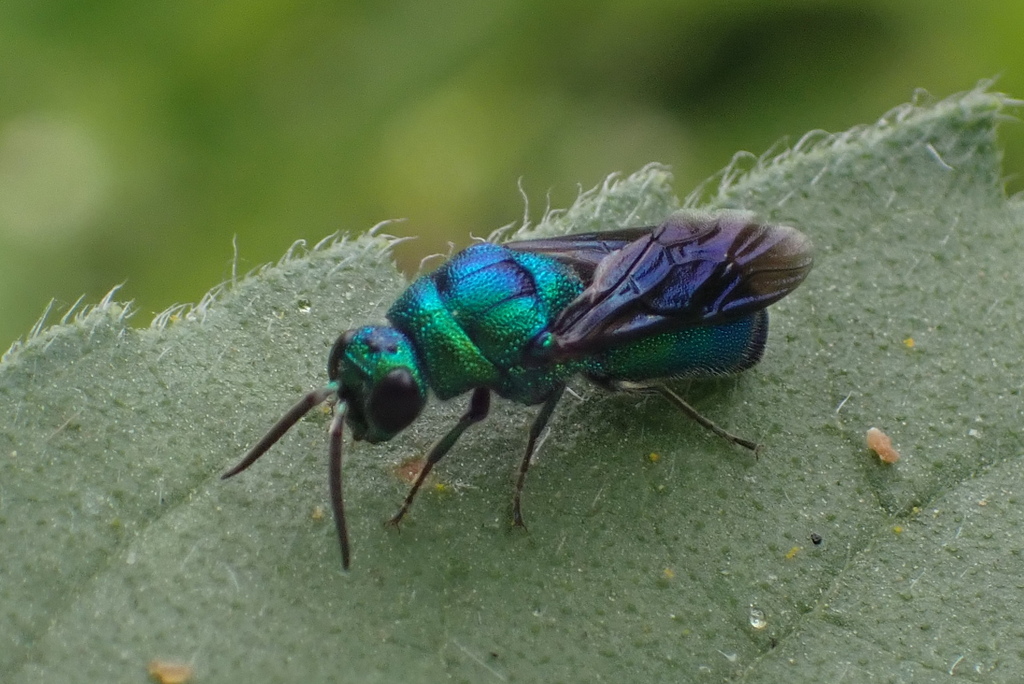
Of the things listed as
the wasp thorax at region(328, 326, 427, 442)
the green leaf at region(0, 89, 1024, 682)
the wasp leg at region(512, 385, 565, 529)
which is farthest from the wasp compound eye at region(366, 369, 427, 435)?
the wasp leg at region(512, 385, 565, 529)

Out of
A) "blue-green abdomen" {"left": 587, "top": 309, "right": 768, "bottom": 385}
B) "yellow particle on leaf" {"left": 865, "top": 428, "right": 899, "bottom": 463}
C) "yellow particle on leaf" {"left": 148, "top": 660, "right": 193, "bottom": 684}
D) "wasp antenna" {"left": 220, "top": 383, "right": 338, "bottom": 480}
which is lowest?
"yellow particle on leaf" {"left": 865, "top": 428, "right": 899, "bottom": 463}

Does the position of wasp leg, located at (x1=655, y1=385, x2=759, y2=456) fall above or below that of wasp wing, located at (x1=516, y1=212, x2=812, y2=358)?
below

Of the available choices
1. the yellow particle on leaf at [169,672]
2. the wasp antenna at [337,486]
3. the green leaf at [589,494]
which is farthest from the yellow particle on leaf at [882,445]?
the yellow particle on leaf at [169,672]

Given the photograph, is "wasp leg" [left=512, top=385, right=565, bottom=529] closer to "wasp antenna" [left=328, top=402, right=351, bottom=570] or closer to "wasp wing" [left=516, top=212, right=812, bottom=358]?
"wasp wing" [left=516, top=212, right=812, bottom=358]

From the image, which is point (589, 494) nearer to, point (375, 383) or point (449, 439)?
point (449, 439)

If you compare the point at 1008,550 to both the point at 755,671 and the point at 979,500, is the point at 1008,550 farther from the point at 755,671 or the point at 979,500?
the point at 755,671

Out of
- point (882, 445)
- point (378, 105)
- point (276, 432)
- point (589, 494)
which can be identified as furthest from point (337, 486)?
point (378, 105)

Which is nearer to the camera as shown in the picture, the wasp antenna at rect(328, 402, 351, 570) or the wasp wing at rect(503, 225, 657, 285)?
the wasp antenna at rect(328, 402, 351, 570)

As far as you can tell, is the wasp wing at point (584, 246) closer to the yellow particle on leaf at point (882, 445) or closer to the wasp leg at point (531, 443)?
the wasp leg at point (531, 443)
